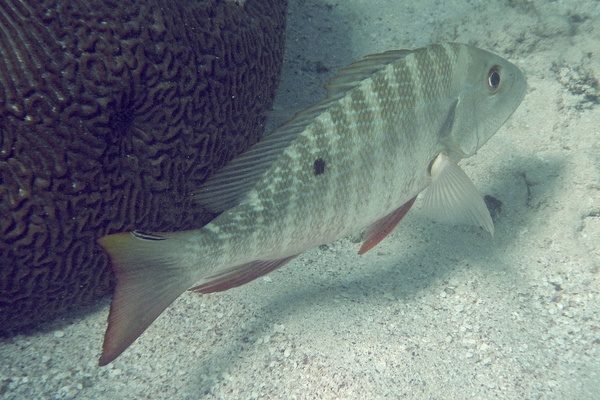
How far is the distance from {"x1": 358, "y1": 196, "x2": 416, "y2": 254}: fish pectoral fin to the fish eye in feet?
3.48

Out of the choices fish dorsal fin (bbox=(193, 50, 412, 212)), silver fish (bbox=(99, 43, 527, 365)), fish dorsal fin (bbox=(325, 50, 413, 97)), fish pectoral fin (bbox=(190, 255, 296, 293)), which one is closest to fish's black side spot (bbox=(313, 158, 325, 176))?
silver fish (bbox=(99, 43, 527, 365))

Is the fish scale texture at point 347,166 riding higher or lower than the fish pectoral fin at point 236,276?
higher

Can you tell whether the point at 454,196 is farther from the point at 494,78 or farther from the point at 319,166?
the point at 319,166

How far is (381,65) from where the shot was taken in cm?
270

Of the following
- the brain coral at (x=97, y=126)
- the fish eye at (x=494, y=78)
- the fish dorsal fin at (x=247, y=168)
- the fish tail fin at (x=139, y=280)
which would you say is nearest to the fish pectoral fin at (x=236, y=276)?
the fish tail fin at (x=139, y=280)

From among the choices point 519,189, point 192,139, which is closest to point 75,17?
point 192,139

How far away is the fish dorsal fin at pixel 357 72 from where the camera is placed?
105 inches

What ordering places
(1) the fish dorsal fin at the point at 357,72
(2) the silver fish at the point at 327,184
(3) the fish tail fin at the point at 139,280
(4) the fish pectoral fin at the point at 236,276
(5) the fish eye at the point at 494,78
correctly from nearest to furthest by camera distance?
(3) the fish tail fin at the point at 139,280 < (2) the silver fish at the point at 327,184 < (4) the fish pectoral fin at the point at 236,276 < (1) the fish dorsal fin at the point at 357,72 < (5) the fish eye at the point at 494,78

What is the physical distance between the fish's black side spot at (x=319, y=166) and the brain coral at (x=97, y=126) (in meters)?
1.52

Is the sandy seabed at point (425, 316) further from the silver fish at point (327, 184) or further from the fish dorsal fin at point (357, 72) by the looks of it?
the silver fish at point (327, 184)

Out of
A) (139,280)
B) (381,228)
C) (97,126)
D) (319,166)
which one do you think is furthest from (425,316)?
(97,126)

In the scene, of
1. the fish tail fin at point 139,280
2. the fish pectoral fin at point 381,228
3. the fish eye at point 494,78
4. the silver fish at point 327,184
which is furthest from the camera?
the fish eye at point 494,78

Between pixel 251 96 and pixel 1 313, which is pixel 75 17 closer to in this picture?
pixel 251 96

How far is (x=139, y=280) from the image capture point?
87.1 inches
